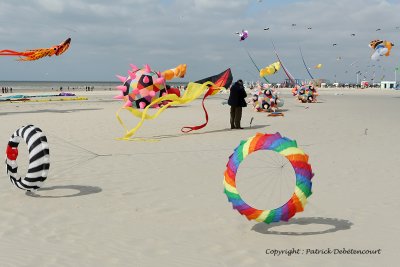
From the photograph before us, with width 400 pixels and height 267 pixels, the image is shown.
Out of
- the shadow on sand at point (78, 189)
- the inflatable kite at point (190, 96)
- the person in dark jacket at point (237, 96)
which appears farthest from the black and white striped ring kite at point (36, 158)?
the person in dark jacket at point (237, 96)

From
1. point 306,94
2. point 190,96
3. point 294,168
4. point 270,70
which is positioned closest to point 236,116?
point 190,96

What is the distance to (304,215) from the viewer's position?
5828 mm

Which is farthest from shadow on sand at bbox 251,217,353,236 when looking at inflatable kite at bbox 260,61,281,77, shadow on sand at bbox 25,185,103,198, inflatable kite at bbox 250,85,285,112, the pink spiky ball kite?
inflatable kite at bbox 260,61,281,77

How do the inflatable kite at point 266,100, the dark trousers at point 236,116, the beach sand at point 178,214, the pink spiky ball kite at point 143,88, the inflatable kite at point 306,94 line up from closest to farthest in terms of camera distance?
1. the beach sand at point 178,214
2. the dark trousers at point 236,116
3. the pink spiky ball kite at point 143,88
4. the inflatable kite at point 266,100
5. the inflatable kite at point 306,94

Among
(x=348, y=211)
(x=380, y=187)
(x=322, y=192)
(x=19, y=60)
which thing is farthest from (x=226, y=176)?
(x=19, y=60)

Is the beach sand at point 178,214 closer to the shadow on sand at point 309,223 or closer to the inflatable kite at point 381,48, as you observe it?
the shadow on sand at point 309,223

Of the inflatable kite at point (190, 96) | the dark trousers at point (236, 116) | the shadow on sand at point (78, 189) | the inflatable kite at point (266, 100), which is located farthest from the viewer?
the inflatable kite at point (266, 100)

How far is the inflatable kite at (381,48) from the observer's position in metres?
32.8

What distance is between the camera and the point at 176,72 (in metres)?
23.1

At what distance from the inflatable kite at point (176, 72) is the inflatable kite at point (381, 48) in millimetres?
16278

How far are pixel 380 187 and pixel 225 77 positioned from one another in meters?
9.68

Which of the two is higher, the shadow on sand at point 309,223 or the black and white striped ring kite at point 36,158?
the black and white striped ring kite at point 36,158

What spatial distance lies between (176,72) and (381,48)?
736 inches

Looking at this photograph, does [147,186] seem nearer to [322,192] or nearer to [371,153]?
[322,192]
